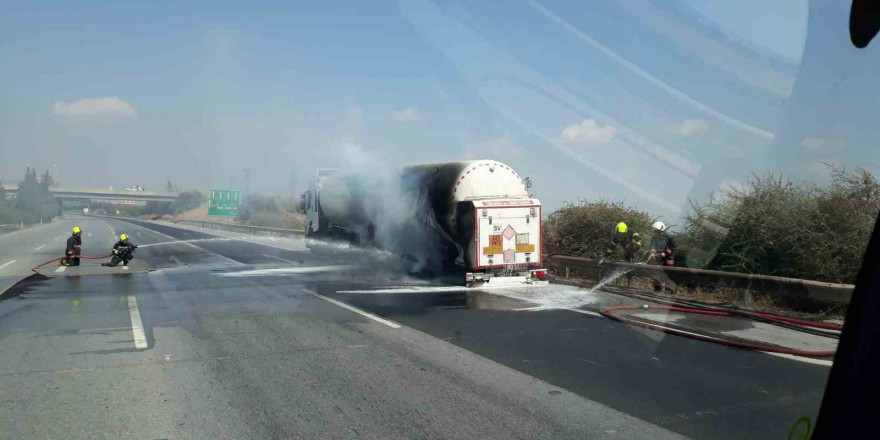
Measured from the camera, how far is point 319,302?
40.8 ft

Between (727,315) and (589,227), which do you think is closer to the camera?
(727,315)

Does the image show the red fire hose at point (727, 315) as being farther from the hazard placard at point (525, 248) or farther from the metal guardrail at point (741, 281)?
the hazard placard at point (525, 248)

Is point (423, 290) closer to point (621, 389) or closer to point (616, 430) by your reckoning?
point (621, 389)

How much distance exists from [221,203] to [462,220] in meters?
50.8

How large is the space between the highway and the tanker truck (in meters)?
2.42

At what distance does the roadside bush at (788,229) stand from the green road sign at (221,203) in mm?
53644

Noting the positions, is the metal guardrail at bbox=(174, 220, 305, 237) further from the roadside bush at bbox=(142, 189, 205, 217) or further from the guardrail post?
the roadside bush at bbox=(142, 189, 205, 217)

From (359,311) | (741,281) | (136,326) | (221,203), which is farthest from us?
(221,203)

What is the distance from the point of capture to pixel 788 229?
11422 millimetres

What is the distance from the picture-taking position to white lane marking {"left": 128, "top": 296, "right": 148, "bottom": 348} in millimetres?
8521

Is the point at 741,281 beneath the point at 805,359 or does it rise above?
above

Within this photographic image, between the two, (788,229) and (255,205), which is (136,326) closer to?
(788,229)

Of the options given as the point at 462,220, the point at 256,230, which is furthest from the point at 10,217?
the point at 462,220

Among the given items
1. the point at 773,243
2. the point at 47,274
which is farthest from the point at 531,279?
the point at 47,274
